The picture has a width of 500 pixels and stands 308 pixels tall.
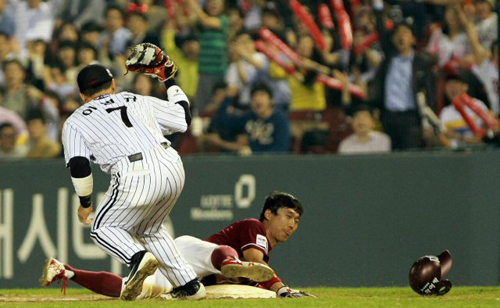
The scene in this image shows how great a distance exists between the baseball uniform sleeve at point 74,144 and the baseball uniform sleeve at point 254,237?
147 centimetres

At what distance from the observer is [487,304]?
6973 mm

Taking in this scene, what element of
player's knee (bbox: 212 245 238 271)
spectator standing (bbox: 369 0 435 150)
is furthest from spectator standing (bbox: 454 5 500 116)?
player's knee (bbox: 212 245 238 271)

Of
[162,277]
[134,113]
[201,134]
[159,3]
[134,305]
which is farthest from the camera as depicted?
[159,3]

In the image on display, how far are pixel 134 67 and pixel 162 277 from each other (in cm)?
164

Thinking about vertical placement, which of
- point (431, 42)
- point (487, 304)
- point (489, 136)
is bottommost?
point (487, 304)

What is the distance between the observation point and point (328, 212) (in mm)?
10992

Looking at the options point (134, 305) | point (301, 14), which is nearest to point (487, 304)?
point (134, 305)

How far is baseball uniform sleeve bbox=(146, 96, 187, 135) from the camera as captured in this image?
7363 mm

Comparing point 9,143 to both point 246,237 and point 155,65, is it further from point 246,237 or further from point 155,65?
point 246,237

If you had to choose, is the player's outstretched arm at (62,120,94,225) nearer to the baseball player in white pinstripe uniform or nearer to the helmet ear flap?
the baseball player in white pinstripe uniform

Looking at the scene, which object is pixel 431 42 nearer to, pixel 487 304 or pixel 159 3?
pixel 159 3

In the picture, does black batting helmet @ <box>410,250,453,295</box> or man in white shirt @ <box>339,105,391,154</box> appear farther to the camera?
man in white shirt @ <box>339,105,391,154</box>

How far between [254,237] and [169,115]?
3.82 feet

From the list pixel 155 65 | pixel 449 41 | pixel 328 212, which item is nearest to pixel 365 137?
pixel 328 212
